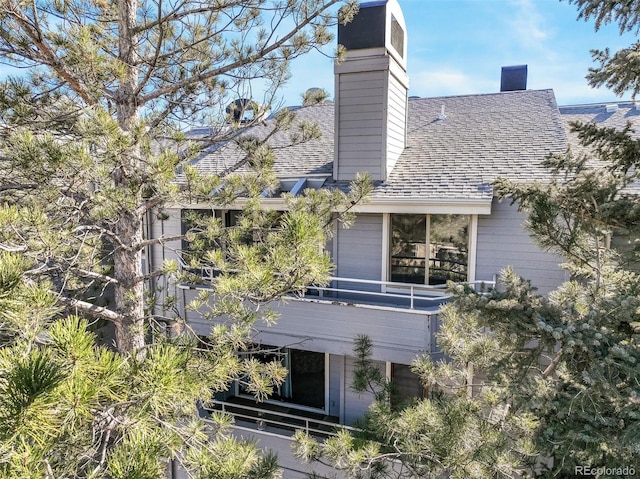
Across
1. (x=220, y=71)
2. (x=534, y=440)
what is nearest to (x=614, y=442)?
(x=534, y=440)

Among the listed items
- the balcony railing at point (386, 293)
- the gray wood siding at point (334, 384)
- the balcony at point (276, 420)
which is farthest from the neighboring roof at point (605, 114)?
the balcony at point (276, 420)

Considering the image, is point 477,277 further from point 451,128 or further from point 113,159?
point 113,159

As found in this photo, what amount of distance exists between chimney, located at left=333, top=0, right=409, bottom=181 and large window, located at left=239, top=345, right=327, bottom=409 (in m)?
4.08

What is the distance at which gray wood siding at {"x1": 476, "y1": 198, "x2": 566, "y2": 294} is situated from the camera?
6.65 m

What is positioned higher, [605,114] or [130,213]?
[605,114]

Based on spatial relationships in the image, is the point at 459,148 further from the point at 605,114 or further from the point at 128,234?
the point at 128,234

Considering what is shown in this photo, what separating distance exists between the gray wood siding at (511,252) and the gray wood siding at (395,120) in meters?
2.34

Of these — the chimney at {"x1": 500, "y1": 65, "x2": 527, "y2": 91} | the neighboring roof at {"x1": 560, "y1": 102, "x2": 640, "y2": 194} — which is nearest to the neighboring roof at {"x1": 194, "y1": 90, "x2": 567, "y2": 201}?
the neighboring roof at {"x1": 560, "y1": 102, "x2": 640, "y2": 194}

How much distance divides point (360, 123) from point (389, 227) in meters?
2.35

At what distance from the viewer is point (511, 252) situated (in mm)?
6824

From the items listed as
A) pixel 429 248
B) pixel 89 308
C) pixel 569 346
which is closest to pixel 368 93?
pixel 429 248

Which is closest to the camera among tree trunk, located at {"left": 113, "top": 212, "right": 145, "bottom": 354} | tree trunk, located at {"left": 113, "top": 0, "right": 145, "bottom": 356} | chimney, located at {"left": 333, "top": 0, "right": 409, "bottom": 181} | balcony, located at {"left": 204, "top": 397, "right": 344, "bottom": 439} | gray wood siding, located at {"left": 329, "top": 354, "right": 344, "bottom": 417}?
tree trunk, located at {"left": 113, "top": 0, "right": 145, "bottom": 356}

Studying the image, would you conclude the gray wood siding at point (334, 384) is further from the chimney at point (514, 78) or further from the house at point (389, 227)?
the chimney at point (514, 78)

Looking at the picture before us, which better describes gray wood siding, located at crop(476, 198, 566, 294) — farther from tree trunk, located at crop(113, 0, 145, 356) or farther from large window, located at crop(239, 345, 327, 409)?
tree trunk, located at crop(113, 0, 145, 356)
